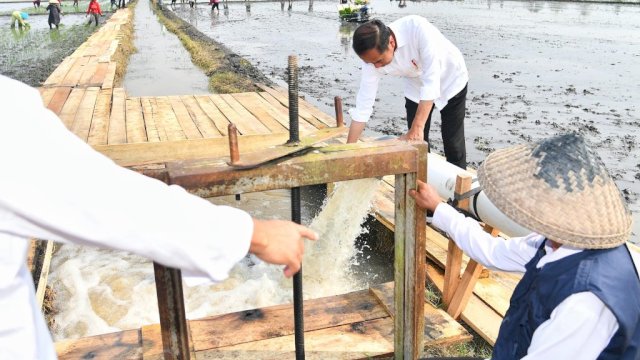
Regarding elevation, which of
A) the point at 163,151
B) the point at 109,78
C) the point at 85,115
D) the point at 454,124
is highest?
the point at 163,151

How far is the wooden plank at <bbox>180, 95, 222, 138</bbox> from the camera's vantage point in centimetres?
657

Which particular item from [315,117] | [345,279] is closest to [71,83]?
[315,117]

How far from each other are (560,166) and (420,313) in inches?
45.4

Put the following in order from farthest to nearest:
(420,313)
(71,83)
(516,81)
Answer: (516,81) < (71,83) < (420,313)

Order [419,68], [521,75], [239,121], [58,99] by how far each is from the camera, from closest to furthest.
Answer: [419,68] → [239,121] → [58,99] → [521,75]

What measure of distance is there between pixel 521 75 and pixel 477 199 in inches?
455

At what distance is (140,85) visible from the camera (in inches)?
529

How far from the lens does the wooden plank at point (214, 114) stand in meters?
6.85

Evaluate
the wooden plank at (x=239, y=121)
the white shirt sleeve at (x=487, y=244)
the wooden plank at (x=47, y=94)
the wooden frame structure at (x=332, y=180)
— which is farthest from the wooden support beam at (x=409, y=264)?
the wooden plank at (x=47, y=94)

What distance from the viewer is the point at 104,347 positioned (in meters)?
2.72

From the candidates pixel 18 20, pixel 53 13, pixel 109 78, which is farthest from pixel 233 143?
pixel 18 20

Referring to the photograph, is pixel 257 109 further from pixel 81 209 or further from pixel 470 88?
pixel 81 209

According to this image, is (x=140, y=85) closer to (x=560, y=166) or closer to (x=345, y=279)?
(x=345, y=279)

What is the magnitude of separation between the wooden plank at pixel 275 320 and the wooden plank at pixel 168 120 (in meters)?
3.74
